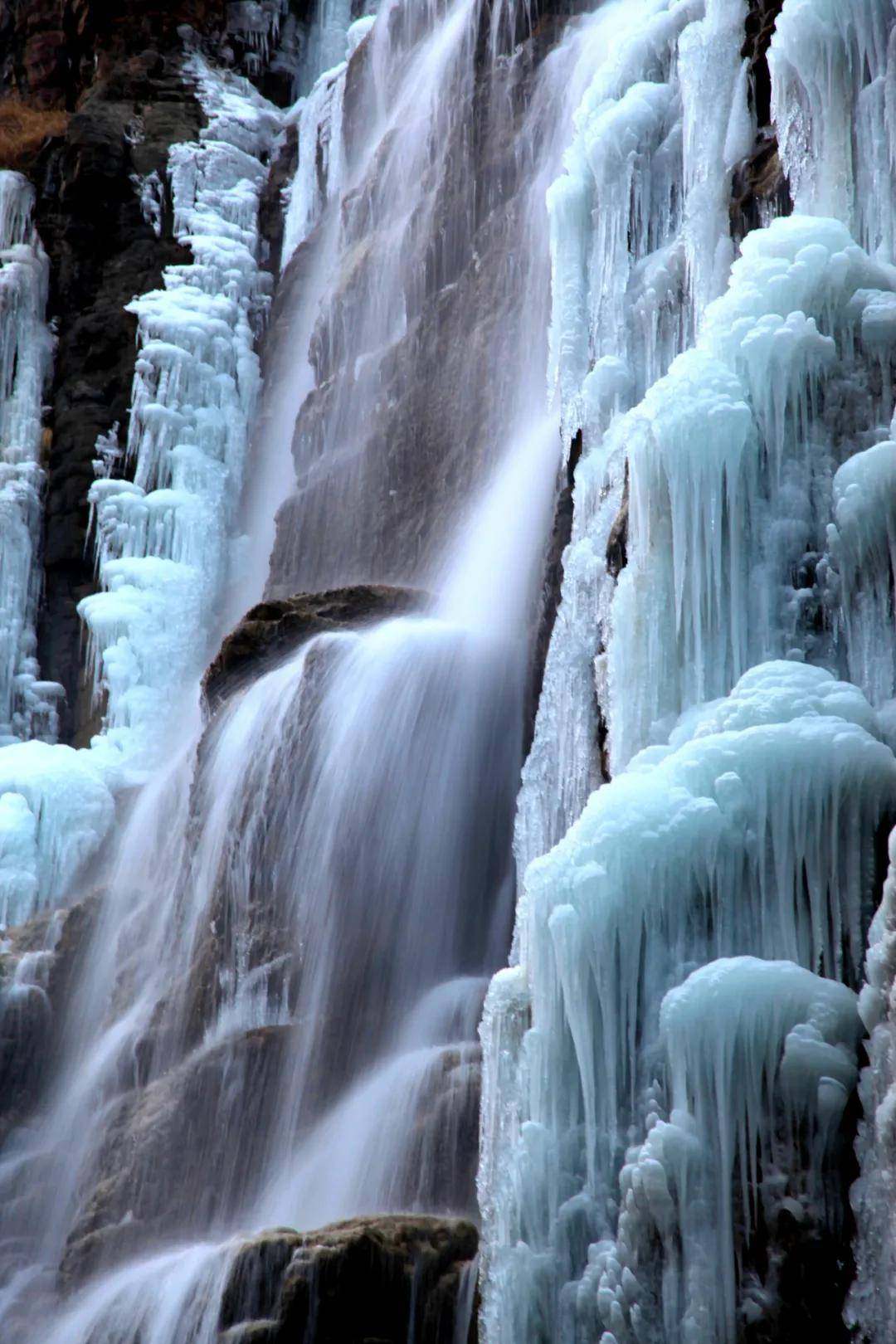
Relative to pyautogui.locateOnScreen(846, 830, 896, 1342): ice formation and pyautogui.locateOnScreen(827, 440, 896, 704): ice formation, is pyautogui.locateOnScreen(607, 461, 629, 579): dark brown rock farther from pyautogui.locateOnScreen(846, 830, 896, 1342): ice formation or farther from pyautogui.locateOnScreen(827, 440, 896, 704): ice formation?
pyautogui.locateOnScreen(846, 830, 896, 1342): ice formation

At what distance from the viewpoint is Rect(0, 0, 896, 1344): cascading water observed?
4297 mm

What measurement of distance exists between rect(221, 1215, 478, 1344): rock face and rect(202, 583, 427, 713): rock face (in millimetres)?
4464

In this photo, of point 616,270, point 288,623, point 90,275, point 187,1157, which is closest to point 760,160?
point 616,270

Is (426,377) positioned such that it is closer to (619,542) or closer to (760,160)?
(760,160)

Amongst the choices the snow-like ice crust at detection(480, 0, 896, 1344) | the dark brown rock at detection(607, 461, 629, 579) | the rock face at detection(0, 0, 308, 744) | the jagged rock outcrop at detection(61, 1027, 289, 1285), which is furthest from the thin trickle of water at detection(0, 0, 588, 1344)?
the rock face at detection(0, 0, 308, 744)

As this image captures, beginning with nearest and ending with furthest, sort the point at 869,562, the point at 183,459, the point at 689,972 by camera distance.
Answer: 1. the point at 689,972
2. the point at 869,562
3. the point at 183,459

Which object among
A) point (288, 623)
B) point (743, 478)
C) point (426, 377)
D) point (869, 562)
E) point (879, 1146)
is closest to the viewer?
point (879, 1146)

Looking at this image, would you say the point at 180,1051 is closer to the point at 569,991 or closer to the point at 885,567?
the point at 569,991

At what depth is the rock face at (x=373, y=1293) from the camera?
18.4ft

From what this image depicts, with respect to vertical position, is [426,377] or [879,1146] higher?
[426,377]

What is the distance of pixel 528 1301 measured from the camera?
446cm

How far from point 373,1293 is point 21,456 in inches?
413

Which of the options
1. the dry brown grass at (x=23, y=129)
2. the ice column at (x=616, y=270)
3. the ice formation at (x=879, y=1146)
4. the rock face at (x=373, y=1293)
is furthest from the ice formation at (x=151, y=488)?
the ice formation at (x=879, y=1146)

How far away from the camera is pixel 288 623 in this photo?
31.8ft
